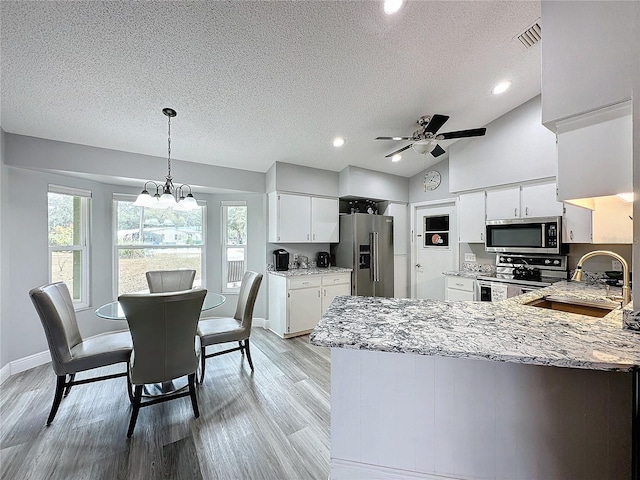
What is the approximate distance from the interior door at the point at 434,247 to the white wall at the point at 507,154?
0.68m

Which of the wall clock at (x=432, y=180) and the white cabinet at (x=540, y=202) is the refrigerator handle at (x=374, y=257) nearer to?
the wall clock at (x=432, y=180)

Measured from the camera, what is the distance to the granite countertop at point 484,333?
1.02m

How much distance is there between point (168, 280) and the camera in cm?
326

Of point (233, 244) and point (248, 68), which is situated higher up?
point (248, 68)

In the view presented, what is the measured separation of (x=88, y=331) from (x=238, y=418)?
2.71 m

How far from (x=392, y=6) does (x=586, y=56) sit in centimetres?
114

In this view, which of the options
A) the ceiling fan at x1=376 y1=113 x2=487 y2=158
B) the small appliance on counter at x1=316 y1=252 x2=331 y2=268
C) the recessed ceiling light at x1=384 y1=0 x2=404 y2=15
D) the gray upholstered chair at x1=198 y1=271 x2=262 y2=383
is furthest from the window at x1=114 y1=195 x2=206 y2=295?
the recessed ceiling light at x1=384 y1=0 x2=404 y2=15

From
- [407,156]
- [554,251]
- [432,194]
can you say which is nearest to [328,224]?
[407,156]

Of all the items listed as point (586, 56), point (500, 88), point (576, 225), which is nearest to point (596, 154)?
point (586, 56)

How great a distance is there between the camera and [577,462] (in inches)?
49.6

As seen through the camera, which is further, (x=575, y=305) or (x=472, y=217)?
(x=472, y=217)

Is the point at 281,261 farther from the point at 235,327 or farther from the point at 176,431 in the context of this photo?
the point at 176,431

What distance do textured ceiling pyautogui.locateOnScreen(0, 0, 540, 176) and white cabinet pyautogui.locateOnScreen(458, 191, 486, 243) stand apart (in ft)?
3.86

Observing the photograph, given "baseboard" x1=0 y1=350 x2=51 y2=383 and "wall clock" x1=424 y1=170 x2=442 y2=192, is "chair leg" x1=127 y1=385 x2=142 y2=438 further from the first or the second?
"wall clock" x1=424 y1=170 x2=442 y2=192
